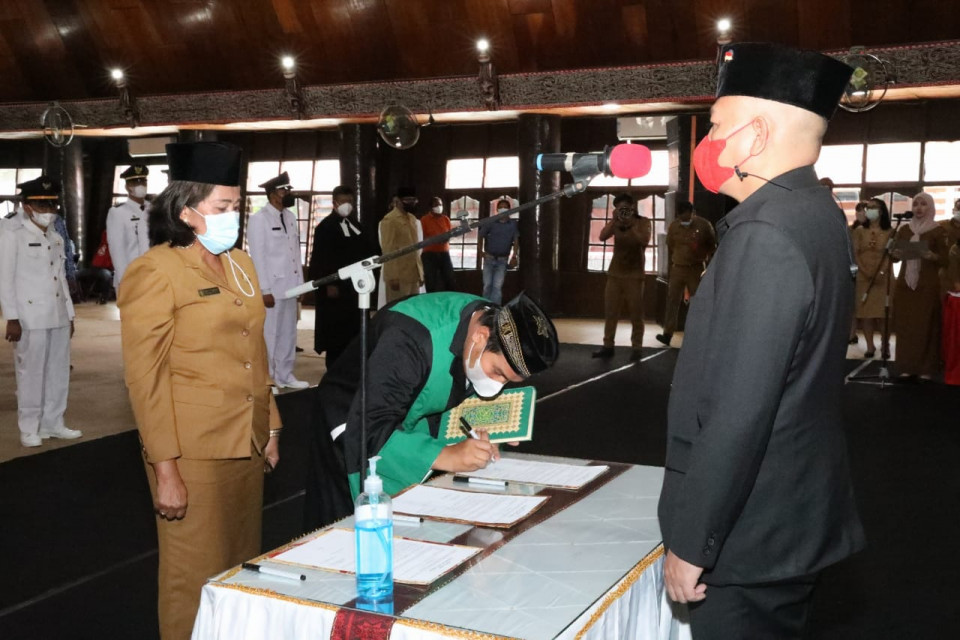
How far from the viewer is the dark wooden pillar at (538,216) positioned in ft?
36.9

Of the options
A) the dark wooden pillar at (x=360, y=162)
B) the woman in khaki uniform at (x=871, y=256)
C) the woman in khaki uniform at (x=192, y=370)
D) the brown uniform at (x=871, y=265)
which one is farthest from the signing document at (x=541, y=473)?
the dark wooden pillar at (x=360, y=162)

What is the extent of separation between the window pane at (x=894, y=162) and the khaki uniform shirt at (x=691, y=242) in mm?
2791

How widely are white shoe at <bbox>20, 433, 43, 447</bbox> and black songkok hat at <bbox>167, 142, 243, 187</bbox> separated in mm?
3552

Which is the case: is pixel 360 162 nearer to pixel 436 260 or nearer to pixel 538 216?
pixel 436 260

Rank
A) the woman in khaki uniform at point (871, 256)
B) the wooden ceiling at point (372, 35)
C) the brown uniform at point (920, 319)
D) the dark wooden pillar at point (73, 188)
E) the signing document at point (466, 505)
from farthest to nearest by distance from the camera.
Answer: the dark wooden pillar at point (73, 188)
the wooden ceiling at point (372, 35)
the woman in khaki uniform at point (871, 256)
the brown uniform at point (920, 319)
the signing document at point (466, 505)

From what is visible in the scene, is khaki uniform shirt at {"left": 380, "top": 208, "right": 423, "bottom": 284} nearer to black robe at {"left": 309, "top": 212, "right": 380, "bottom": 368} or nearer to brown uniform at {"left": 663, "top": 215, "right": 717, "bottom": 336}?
black robe at {"left": 309, "top": 212, "right": 380, "bottom": 368}

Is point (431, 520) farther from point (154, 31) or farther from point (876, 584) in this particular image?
point (154, 31)

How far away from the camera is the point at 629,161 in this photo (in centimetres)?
180

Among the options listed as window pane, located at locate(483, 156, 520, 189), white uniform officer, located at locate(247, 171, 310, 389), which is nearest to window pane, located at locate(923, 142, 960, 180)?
window pane, located at locate(483, 156, 520, 189)

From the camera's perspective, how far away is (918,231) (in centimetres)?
747

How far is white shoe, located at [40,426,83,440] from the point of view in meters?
5.45

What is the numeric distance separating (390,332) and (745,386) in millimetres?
991

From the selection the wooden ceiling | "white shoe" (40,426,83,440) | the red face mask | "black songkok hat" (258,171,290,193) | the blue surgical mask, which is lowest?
"white shoe" (40,426,83,440)

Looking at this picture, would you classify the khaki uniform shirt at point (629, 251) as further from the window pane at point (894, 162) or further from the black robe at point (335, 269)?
the window pane at point (894, 162)
